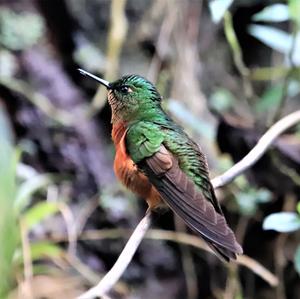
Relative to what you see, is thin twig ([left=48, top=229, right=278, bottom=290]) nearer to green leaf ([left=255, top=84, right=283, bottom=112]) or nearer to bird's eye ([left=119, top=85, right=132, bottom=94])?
green leaf ([left=255, top=84, right=283, bottom=112])

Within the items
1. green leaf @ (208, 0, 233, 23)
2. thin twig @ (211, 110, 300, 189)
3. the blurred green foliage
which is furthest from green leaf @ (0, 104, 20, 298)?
the blurred green foliage

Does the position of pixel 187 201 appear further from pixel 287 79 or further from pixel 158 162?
pixel 287 79

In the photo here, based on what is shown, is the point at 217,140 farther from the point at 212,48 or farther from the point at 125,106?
the point at 212,48

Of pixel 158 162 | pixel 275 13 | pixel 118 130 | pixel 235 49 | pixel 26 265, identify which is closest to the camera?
pixel 158 162

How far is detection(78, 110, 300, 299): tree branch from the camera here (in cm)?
132

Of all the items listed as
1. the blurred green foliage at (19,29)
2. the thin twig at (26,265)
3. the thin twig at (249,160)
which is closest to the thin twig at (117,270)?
the thin twig at (249,160)

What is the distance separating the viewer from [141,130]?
226 cm

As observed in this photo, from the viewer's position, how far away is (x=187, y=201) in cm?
199

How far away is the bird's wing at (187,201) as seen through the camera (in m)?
1.77

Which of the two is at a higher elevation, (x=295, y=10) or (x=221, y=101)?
(x=295, y=10)

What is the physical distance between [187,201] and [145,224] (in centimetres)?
26

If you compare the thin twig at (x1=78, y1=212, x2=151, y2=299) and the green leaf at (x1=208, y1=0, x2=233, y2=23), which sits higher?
the green leaf at (x1=208, y1=0, x2=233, y2=23)

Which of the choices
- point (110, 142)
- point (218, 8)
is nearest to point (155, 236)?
point (110, 142)

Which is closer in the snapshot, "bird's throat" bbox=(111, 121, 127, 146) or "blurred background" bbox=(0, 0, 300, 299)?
"bird's throat" bbox=(111, 121, 127, 146)
